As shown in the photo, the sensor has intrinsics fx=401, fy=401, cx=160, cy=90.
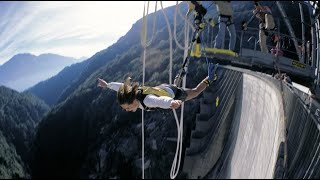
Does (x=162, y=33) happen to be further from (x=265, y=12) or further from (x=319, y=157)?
(x=319, y=157)

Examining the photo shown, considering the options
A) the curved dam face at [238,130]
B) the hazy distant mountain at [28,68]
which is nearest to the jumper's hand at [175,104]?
the curved dam face at [238,130]

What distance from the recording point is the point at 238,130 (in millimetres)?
12312

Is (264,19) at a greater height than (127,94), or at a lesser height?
greater

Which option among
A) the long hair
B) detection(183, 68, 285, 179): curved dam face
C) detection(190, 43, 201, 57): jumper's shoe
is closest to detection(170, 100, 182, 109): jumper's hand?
A: the long hair

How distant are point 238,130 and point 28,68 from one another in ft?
21.1

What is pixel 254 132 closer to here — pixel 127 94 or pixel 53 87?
pixel 127 94

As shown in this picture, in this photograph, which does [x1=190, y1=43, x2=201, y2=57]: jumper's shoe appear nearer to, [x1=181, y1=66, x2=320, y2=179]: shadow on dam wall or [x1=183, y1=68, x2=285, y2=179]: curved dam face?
[x1=181, y1=66, x2=320, y2=179]: shadow on dam wall

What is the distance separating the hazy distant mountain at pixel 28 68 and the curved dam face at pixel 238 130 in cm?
471

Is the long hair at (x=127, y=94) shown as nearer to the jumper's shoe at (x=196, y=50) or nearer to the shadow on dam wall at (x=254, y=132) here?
the jumper's shoe at (x=196, y=50)

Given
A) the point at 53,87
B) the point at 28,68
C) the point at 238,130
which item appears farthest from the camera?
the point at 53,87

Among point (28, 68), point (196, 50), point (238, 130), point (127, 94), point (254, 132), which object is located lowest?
point (238, 130)

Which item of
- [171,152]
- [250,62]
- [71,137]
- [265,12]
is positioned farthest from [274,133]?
[71,137]

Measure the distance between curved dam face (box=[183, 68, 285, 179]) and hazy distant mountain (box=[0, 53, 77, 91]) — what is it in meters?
4.71

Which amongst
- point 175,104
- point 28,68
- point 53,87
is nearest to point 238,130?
point 28,68
